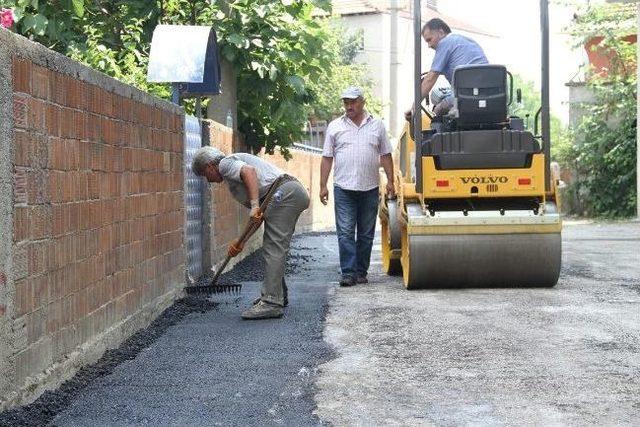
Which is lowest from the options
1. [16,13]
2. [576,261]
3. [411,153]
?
[576,261]

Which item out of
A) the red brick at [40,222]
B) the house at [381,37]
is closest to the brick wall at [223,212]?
the red brick at [40,222]

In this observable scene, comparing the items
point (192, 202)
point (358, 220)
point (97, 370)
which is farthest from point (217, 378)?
point (358, 220)

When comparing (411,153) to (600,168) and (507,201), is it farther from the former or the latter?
(600,168)

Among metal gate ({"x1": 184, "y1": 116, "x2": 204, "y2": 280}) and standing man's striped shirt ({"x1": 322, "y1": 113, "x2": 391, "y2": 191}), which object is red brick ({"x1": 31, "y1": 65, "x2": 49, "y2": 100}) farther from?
standing man's striped shirt ({"x1": 322, "y1": 113, "x2": 391, "y2": 191})

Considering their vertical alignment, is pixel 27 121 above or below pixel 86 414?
above

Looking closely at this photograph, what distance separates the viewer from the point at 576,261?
12.8 m

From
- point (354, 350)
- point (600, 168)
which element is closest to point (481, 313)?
point (354, 350)

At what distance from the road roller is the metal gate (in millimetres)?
1904

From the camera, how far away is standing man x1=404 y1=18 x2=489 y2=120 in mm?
10219

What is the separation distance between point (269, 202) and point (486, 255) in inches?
79.7

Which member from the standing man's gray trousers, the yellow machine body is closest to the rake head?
the standing man's gray trousers

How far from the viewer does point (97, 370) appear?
6332 millimetres

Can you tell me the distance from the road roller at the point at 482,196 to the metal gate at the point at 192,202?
6.25 feet

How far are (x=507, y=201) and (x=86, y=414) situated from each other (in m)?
5.60
